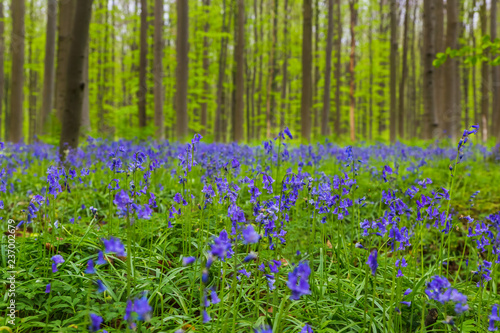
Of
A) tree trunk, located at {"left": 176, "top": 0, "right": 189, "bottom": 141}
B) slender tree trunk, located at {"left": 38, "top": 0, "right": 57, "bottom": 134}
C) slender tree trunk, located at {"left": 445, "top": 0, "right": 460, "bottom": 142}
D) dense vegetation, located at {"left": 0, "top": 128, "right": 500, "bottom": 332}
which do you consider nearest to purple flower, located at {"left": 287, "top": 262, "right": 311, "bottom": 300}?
dense vegetation, located at {"left": 0, "top": 128, "right": 500, "bottom": 332}

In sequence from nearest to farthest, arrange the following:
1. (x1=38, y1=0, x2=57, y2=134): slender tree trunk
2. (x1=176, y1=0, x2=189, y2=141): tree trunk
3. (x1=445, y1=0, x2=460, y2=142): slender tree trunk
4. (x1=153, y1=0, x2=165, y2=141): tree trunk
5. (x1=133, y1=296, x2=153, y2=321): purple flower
→ (x1=133, y1=296, x2=153, y2=321): purple flower → (x1=445, y1=0, x2=460, y2=142): slender tree trunk → (x1=176, y1=0, x2=189, y2=141): tree trunk → (x1=38, y1=0, x2=57, y2=134): slender tree trunk → (x1=153, y1=0, x2=165, y2=141): tree trunk

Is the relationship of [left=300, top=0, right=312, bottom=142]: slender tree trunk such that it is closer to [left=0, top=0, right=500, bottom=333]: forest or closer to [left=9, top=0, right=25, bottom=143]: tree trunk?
[left=0, top=0, right=500, bottom=333]: forest

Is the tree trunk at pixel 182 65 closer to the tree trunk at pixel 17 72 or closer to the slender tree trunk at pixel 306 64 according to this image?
the slender tree trunk at pixel 306 64

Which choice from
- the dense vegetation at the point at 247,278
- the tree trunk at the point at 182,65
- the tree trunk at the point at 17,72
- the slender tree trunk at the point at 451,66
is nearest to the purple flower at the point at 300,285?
the dense vegetation at the point at 247,278

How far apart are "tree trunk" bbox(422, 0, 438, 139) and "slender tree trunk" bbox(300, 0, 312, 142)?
3786 millimetres

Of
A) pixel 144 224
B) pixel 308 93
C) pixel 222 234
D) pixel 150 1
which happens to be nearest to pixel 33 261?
pixel 144 224

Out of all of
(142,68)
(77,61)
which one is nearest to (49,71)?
(142,68)

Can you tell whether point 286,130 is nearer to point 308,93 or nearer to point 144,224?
point 144,224

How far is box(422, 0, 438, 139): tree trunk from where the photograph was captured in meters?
10.8

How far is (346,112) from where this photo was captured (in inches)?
1147

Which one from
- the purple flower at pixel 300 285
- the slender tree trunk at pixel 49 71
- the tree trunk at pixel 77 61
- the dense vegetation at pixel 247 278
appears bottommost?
the dense vegetation at pixel 247 278

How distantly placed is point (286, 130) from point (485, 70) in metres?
16.7

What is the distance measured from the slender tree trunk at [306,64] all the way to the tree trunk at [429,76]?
3786 mm

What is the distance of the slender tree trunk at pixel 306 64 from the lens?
11779 mm
